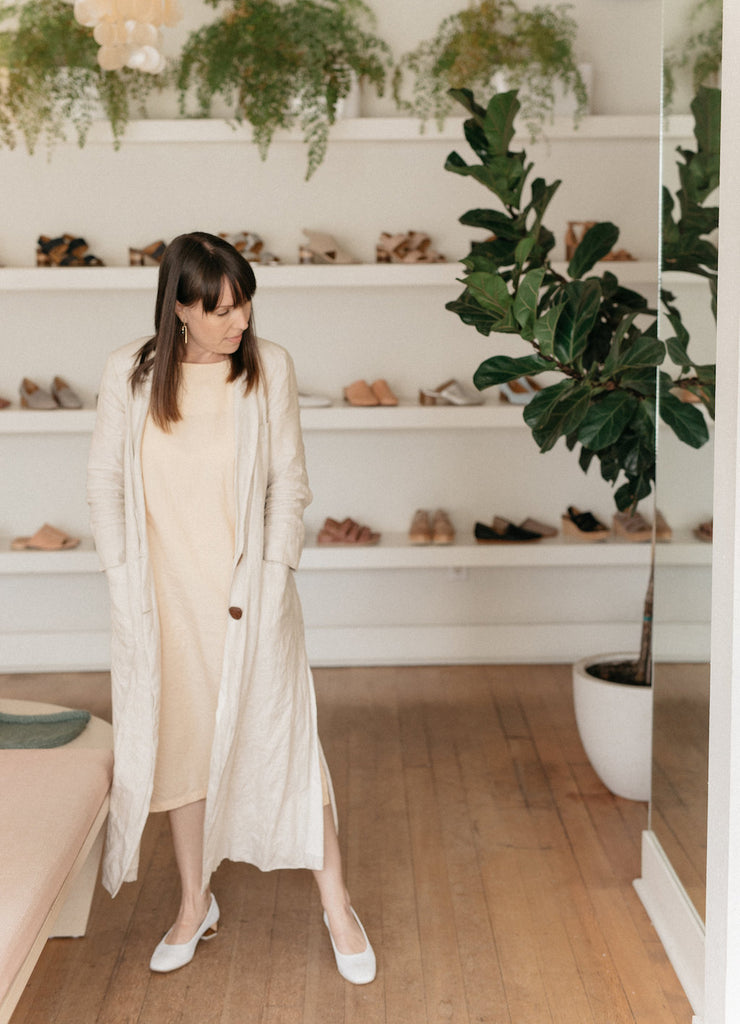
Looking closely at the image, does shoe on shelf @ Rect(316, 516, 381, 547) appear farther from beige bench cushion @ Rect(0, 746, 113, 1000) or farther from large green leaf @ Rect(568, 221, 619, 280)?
beige bench cushion @ Rect(0, 746, 113, 1000)

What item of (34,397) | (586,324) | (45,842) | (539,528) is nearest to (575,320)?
(586,324)

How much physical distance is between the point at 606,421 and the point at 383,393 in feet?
5.61

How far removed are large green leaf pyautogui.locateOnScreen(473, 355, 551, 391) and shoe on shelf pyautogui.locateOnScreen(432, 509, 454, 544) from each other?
5.30 ft

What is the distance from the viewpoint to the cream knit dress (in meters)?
2.18

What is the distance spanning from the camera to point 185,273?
82.7 inches

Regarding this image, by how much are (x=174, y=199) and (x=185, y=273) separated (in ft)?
7.71

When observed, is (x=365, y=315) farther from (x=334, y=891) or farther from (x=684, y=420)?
(x=334, y=891)

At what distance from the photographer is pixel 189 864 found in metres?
2.34

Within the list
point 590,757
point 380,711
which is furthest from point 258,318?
point 590,757

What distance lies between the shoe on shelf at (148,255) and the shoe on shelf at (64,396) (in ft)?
1.81

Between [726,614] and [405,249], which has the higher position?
[405,249]

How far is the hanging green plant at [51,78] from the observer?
3902 mm

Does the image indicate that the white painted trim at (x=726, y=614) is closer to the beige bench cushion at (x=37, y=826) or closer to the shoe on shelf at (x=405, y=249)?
the beige bench cushion at (x=37, y=826)

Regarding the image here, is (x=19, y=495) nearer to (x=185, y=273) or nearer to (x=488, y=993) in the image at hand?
(x=185, y=273)
